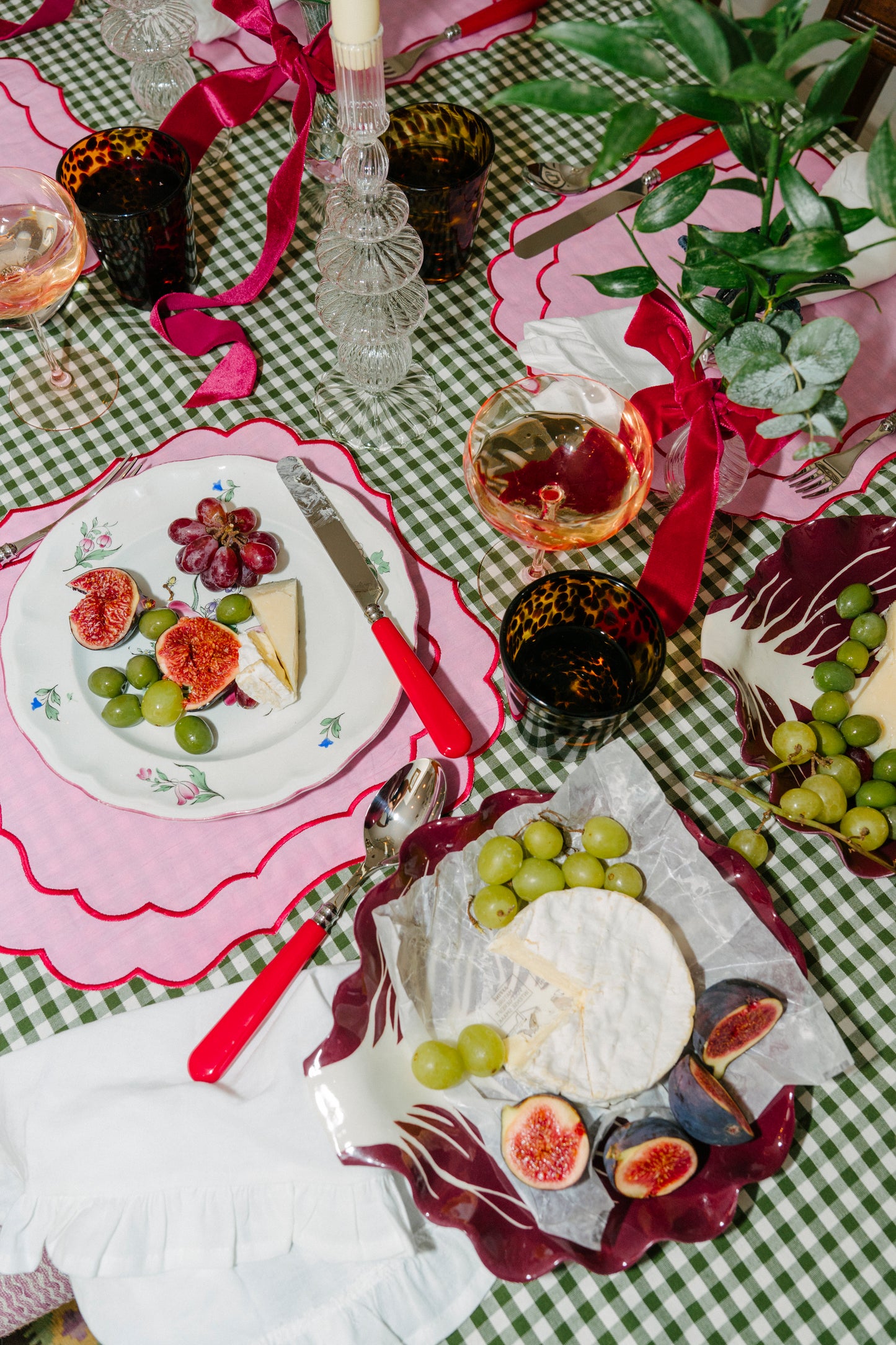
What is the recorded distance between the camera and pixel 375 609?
3.69ft

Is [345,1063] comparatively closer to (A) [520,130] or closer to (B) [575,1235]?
(B) [575,1235]

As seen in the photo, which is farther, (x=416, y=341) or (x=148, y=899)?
(x=416, y=341)

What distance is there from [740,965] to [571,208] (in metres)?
1.10

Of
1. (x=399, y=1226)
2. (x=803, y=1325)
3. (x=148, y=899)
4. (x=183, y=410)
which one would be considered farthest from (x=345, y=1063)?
(x=183, y=410)

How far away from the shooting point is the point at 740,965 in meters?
0.92

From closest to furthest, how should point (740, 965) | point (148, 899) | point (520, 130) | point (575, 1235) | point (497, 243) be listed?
point (575, 1235)
point (740, 965)
point (148, 899)
point (497, 243)
point (520, 130)

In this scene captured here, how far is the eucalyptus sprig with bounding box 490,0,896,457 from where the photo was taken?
0.69 meters

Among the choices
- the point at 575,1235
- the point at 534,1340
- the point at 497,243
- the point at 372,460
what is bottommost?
the point at 534,1340

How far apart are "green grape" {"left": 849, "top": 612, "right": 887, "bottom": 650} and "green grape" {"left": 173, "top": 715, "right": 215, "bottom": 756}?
71 cm

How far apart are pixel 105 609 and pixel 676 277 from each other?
2.92 feet

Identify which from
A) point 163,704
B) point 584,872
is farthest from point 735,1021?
point 163,704

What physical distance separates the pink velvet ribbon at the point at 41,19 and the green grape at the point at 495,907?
1.58 meters

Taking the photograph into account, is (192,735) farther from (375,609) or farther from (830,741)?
(830,741)

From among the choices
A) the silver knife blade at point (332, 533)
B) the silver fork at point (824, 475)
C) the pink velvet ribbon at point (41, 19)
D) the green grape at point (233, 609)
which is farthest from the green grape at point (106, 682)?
the pink velvet ribbon at point (41, 19)
